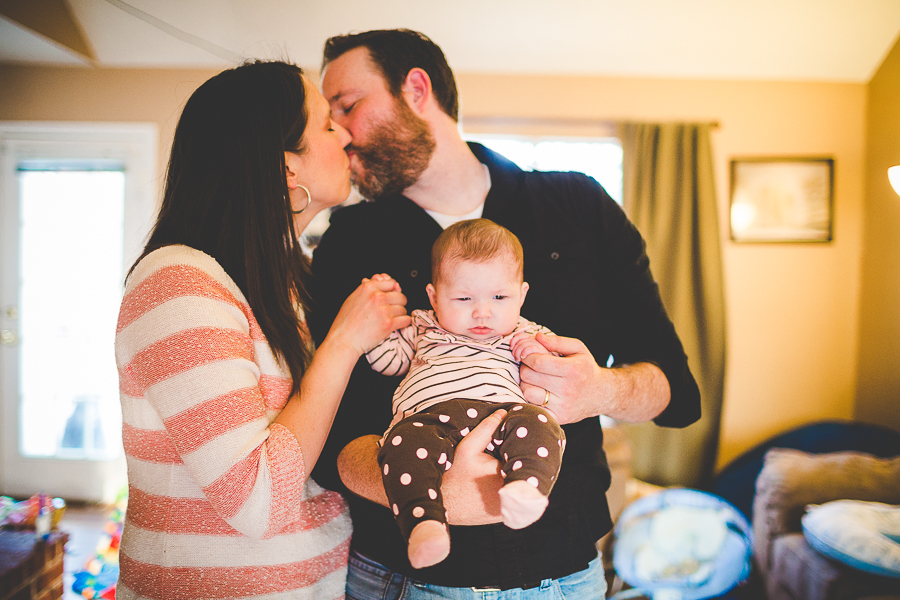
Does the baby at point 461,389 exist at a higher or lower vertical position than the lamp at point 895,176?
lower

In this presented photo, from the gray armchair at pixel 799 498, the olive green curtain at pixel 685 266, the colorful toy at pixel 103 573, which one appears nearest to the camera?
the gray armchair at pixel 799 498

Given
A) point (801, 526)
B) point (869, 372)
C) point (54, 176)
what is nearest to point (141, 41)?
point (54, 176)

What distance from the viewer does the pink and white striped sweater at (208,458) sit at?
0.79m

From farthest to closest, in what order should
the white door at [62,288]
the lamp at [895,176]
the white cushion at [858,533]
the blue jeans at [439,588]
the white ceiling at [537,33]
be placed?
the white door at [62,288]
the white ceiling at [537,33]
the white cushion at [858,533]
the lamp at [895,176]
the blue jeans at [439,588]

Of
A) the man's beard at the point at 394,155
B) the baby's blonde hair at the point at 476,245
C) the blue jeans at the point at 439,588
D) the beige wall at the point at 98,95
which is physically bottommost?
the blue jeans at the point at 439,588

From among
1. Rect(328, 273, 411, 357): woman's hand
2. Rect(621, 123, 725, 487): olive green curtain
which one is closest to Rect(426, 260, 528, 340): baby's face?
Rect(328, 273, 411, 357): woman's hand

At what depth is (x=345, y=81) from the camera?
1304 millimetres

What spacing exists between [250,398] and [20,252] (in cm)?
379

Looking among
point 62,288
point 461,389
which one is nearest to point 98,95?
point 62,288

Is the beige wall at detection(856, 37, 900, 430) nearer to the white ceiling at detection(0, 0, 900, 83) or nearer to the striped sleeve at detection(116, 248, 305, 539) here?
the white ceiling at detection(0, 0, 900, 83)

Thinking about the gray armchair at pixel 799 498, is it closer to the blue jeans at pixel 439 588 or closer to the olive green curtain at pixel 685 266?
the olive green curtain at pixel 685 266

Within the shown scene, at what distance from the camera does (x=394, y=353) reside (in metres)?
1.05

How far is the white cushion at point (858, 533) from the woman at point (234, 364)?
211cm

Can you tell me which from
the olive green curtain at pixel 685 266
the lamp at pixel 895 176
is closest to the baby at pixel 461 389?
the lamp at pixel 895 176
